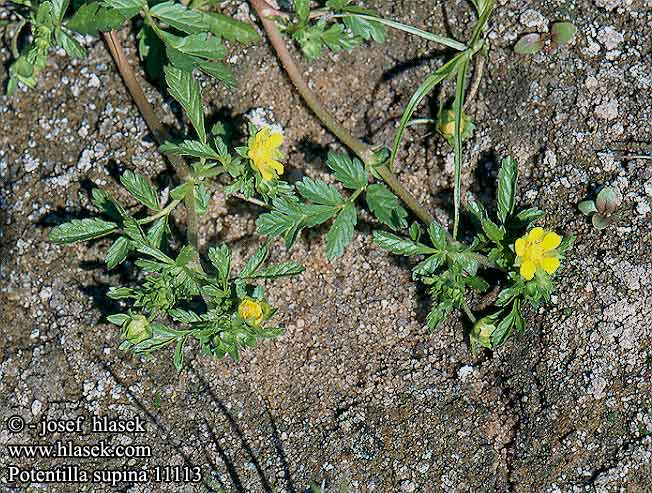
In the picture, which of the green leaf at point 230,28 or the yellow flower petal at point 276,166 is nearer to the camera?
the yellow flower petal at point 276,166

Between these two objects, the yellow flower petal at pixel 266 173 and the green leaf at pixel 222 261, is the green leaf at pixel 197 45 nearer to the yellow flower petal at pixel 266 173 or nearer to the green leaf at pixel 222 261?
the yellow flower petal at pixel 266 173

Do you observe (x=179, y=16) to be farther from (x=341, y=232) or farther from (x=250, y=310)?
(x=250, y=310)

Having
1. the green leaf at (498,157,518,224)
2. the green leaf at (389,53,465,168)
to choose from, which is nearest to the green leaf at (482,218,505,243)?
the green leaf at (498,157,518,224)

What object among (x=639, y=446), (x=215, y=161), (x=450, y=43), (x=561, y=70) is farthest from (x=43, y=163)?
(x=639, y=446)

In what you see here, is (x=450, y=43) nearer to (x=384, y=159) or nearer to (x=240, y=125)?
(x=384, y=159)

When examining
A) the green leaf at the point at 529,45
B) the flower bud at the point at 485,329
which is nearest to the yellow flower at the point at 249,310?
the flower bud at the point at 485,329

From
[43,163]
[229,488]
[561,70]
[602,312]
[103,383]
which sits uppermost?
[561,70]
